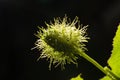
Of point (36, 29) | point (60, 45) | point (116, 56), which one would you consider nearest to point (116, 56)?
point (116, 56)

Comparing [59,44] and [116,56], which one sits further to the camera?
[116,56]

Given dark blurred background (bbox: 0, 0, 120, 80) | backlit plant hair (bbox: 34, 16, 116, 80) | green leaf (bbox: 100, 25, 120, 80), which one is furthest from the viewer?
dark blurred background (bbox: 0, 0, 120, 80)

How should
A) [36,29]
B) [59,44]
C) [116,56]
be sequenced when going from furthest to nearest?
[36,29]
[116,56]
[59,44]

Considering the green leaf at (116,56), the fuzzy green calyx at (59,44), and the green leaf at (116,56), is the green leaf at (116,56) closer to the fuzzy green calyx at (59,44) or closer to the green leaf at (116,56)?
the green leaf at (116,56)

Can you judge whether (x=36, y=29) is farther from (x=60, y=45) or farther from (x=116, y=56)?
(x=60, y=45)

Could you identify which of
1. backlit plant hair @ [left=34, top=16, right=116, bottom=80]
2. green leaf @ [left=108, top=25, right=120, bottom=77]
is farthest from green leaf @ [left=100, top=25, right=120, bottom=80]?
backlit plant hair @ [left=34, top=16, right=116, bottom=80]

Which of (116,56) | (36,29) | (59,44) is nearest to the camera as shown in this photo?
(59,44)

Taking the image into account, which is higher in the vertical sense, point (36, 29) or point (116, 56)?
point (36, 29)

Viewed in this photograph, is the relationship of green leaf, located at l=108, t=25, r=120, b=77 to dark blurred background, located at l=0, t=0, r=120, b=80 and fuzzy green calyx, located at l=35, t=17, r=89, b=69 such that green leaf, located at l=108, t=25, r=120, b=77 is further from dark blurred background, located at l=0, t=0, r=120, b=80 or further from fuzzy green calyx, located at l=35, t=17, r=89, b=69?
dark blurred background, located at l=0, t=0, r=120, b=80

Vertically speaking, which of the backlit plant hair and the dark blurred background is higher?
the dark blurred background

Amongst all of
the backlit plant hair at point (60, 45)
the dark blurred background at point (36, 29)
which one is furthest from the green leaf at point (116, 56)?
the dark blurred background at point (36, 29)
